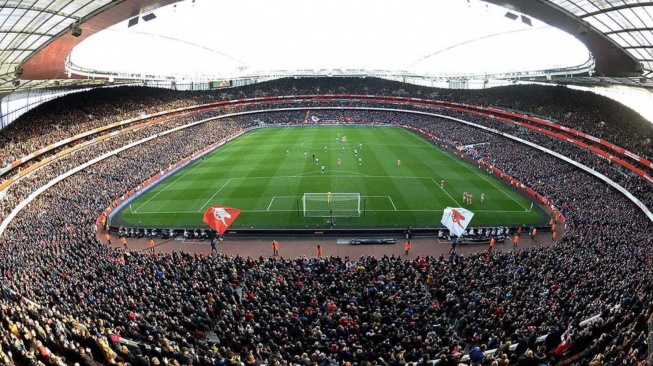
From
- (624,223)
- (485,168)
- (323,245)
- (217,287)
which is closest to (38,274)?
(217,287)

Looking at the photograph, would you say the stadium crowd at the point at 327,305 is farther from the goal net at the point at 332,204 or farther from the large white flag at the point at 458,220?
the goal net at the point at 332,204

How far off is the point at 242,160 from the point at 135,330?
40.3 m

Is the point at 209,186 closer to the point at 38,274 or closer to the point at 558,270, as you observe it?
the point at 38,274

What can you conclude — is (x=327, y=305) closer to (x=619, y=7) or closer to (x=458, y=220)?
(x=458, y=220)

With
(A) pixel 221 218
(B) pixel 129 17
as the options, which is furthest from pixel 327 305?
(B) pixel 129 17

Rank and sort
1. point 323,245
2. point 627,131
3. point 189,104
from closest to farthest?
point 323,245, point 627,131, point 189,104

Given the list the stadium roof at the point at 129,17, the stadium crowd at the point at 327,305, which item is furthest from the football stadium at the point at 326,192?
the stadium roof at the point at 129,17

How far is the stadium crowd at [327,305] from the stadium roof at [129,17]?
11.4 meters

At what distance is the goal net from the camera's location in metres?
34.8

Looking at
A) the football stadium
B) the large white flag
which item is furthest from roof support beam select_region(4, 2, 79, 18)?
the large white flag

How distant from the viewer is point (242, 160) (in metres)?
54.3

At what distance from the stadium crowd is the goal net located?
1251 cm

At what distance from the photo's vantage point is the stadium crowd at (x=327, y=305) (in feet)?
41.4

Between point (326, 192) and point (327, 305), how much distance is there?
24.1 metres
